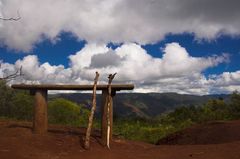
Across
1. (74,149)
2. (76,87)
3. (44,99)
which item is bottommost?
(74,149)

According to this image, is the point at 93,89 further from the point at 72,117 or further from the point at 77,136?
the point at 72,117

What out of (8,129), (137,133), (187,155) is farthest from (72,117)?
(187,155)

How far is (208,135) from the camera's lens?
19.4 metres

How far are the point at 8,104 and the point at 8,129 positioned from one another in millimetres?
30907

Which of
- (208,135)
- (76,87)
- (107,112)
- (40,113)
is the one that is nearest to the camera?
(107,112)

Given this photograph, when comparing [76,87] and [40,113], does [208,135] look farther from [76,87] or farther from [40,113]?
[40,113]

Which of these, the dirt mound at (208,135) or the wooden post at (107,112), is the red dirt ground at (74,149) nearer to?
the wooden post at (107,112)

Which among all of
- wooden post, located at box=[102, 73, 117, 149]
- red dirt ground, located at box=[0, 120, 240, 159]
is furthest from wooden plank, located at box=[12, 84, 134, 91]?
red dirt ground, located at box=[0, 120, 240, 159]

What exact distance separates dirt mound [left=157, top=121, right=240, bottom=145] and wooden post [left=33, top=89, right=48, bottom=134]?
8.45 metres

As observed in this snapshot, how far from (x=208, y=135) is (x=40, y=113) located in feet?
30.5

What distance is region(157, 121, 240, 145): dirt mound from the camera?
18.5 meters

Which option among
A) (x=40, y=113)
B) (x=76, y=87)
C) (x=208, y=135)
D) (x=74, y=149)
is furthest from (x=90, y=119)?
(x=208, y=135)

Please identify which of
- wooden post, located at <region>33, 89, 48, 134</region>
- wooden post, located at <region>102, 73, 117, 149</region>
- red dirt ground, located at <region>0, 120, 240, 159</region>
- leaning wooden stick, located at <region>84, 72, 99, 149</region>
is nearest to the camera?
red dirt ground, located at <region>0, 120, 240, 159</region>

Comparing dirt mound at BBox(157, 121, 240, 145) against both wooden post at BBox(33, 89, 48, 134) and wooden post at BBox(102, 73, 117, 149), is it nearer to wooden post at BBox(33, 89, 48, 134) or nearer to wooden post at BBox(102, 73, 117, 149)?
wooden post at BBox(102, 73, 117, 149)
